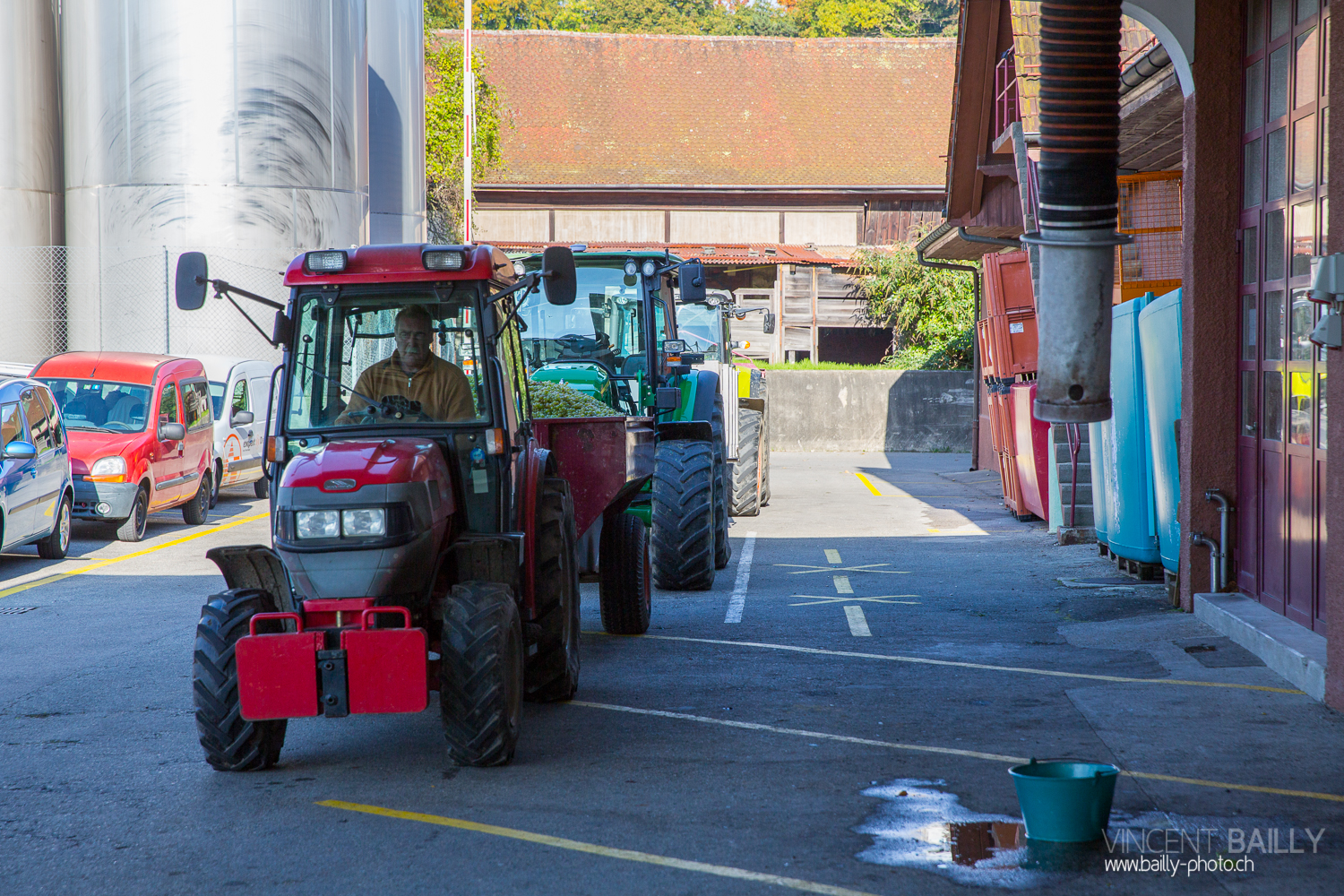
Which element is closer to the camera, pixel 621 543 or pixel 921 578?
pixel 621 543

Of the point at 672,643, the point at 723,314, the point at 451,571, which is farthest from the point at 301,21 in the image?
the point at 451,571

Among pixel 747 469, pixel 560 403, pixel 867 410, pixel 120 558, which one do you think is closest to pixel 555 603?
pixel 560 403

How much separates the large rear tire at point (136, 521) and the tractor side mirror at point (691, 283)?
21.6 feet

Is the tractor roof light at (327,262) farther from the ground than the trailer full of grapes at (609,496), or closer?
farther from the ground

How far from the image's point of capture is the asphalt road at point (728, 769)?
4398 mm

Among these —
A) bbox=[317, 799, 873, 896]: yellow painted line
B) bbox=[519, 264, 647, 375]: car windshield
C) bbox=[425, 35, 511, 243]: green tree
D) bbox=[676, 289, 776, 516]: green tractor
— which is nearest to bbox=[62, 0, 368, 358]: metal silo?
bbox=[676, 289, 776, 516]: green tractor

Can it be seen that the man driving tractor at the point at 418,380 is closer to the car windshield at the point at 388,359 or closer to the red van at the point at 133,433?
Answer: the car windshield at the point at 388,359

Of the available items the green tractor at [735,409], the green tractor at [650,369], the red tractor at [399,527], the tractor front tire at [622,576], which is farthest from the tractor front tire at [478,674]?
the green tractor at [735,409]

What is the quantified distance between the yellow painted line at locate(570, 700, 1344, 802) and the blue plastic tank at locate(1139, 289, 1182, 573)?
422cm

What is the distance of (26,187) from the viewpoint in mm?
21891

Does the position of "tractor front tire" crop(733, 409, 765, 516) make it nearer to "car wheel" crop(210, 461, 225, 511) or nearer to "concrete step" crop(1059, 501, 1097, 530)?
"concrete step" crop(1059, 501, 1097, 530)

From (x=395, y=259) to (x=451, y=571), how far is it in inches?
56.7

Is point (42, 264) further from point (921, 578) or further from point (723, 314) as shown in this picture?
point (921, 578)

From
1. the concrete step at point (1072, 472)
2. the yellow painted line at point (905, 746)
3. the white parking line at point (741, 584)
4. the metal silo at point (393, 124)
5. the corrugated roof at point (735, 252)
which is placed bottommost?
the yellow painted line at point (905, 746)
